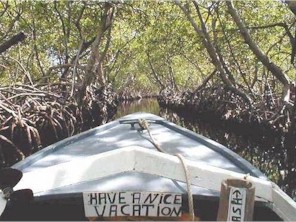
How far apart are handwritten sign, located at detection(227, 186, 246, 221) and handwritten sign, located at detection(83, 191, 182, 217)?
40 cm

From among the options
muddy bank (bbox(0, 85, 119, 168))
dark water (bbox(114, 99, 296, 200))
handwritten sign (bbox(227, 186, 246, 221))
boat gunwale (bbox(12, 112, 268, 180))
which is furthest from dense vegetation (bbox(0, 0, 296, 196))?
handwritten sign (bbox(227, 186, 246, 221))

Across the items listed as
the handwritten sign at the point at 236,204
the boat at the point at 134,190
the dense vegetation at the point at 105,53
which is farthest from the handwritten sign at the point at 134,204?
the dense vegetation at the point at 105,53

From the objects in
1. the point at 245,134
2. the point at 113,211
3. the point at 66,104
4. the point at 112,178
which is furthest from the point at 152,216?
the point at 245,134

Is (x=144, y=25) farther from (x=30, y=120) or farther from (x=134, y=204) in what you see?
(x=134, y=204)

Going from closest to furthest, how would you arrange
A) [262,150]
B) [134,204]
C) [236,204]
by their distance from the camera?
[236,204] → [134,204] → [262,150]

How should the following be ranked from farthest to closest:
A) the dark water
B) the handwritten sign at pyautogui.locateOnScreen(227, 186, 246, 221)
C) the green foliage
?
the green foliage → the dark water → the handwritten sign at pyautogui.locateOnScreen(227, 186, 246, 221)

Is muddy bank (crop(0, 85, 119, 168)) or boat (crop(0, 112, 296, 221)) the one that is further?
muddy bank (crop(0, 85, 119, 168))

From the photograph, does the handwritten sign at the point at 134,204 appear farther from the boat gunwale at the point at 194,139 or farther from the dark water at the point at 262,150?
the dark water at the point at 262,150

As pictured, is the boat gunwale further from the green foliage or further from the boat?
the green foliage

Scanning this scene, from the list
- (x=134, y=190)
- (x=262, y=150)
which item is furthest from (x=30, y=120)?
(x=262, y=150)

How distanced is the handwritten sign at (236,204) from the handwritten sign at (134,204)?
1.32 feet

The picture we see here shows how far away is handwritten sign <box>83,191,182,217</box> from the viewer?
172 cm

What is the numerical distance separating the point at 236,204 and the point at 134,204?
54 cm

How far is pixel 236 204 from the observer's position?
1.36 metres
